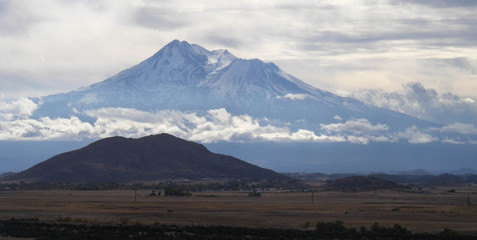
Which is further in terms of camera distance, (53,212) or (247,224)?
(53,212)

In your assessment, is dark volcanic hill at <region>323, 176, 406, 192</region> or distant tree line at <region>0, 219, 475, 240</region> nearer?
distant tree line at <region>0, 219, 475, 240</region>

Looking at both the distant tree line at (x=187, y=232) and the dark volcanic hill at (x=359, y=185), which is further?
the dark volcanic hill at (x=359, y=185)

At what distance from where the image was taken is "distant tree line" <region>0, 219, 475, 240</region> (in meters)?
60.3

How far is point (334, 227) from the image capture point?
7000cm

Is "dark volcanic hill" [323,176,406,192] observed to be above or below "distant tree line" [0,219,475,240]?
above

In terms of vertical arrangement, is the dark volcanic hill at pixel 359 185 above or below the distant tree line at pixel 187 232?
above

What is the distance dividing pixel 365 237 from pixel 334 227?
6756mm

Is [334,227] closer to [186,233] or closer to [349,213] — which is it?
[186,233]

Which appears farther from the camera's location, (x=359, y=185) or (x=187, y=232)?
(x=359, y=185)

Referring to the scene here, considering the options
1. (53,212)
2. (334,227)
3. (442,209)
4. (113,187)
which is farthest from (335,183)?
(334,227)

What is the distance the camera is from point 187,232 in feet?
215

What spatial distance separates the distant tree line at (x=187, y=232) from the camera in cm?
6028

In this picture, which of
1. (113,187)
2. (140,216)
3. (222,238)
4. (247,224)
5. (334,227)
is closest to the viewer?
(222,238)

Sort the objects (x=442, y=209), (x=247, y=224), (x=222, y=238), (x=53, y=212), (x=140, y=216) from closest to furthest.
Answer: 1. (x=222, y=238)
2. (x=247, y=224)
3. (x=140, y=216)
4. (x=53, y=212)
5. (x=442, y=209)
